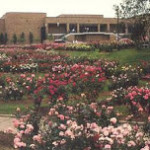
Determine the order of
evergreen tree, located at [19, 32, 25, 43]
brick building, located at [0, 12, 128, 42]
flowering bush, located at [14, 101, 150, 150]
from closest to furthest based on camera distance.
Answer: flowering bush, located at [14, 101, 150, 150], evergreen tree, located at [19, 32, 25, 43], brick building, located at [0, 12, 128, 42]

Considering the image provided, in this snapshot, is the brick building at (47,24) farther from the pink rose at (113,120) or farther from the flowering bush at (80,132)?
the pink rose at (113,120)

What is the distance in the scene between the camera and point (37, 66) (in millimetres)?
22266

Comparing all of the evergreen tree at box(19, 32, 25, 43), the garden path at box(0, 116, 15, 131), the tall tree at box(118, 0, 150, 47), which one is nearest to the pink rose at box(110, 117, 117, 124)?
the garden path at box(0, 116, 15, 131)

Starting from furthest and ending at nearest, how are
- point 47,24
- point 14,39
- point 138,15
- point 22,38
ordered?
point 47,24
point 22,38
point 14,39
point 138,15

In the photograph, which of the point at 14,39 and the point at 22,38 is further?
the point at 22,38

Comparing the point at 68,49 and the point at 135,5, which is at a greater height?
the point at 135,5

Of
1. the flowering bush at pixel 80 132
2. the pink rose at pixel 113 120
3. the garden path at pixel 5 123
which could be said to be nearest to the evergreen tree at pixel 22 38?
the garden path at pixel 5 123

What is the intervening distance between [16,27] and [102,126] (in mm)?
73216

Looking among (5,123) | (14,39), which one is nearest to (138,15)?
(5,123)

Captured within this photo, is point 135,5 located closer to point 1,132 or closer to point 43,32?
point 1,132

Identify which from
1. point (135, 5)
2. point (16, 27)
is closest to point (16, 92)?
point (135, 5)

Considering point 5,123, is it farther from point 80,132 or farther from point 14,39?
point 14,39

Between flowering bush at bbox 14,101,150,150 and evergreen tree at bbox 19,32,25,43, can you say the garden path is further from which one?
evergreen tree at bbox 19,32,25,43

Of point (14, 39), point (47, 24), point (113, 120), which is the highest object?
point (113, 120)
